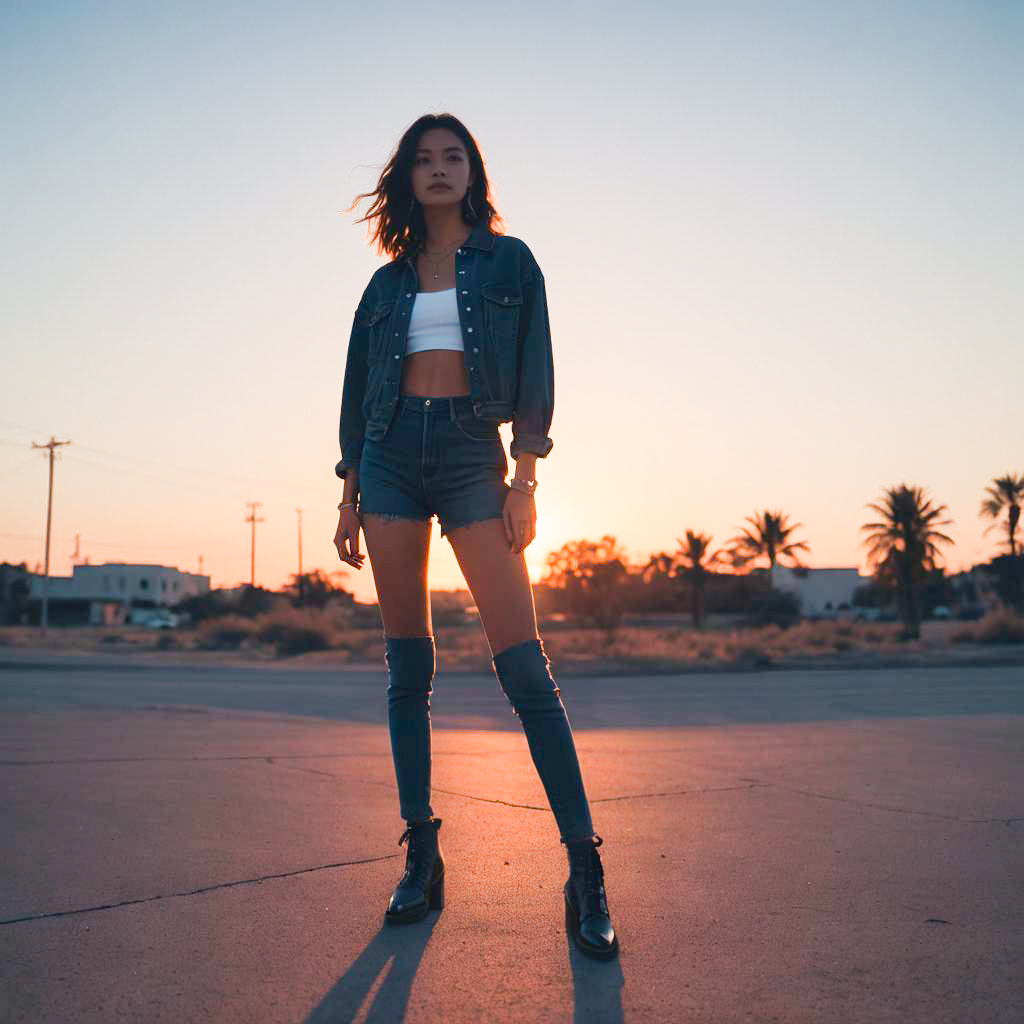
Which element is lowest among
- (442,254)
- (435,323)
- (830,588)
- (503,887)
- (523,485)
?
(503,887)

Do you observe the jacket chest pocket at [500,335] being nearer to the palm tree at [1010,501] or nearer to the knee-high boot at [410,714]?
the knee-high boot at [410,714]

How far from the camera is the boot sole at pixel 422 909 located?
8.36ft

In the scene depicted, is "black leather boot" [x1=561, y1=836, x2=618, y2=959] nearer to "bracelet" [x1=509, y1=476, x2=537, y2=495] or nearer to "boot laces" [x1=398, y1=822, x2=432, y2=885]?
"boot laces" [x1=398, y1=822, x2=432, y2=885]

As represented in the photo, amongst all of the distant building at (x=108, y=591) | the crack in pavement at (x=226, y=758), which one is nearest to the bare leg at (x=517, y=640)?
the crack in pavement at (x=226, y=758)

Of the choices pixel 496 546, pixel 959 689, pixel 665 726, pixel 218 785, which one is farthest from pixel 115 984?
pixel 959 689

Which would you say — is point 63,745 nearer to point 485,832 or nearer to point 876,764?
point 485,832

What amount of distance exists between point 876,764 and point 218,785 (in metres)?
3.26

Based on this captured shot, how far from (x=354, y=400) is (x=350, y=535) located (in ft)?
1.30

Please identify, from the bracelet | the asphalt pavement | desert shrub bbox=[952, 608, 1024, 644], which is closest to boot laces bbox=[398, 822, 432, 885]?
the asphalt pavement

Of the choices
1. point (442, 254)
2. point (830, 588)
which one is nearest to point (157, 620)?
point (830, 588)

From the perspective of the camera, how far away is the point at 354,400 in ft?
10.4

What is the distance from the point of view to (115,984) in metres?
2.07

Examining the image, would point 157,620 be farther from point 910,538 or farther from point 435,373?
point 435,373

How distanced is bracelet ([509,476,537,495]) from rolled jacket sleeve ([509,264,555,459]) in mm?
77
